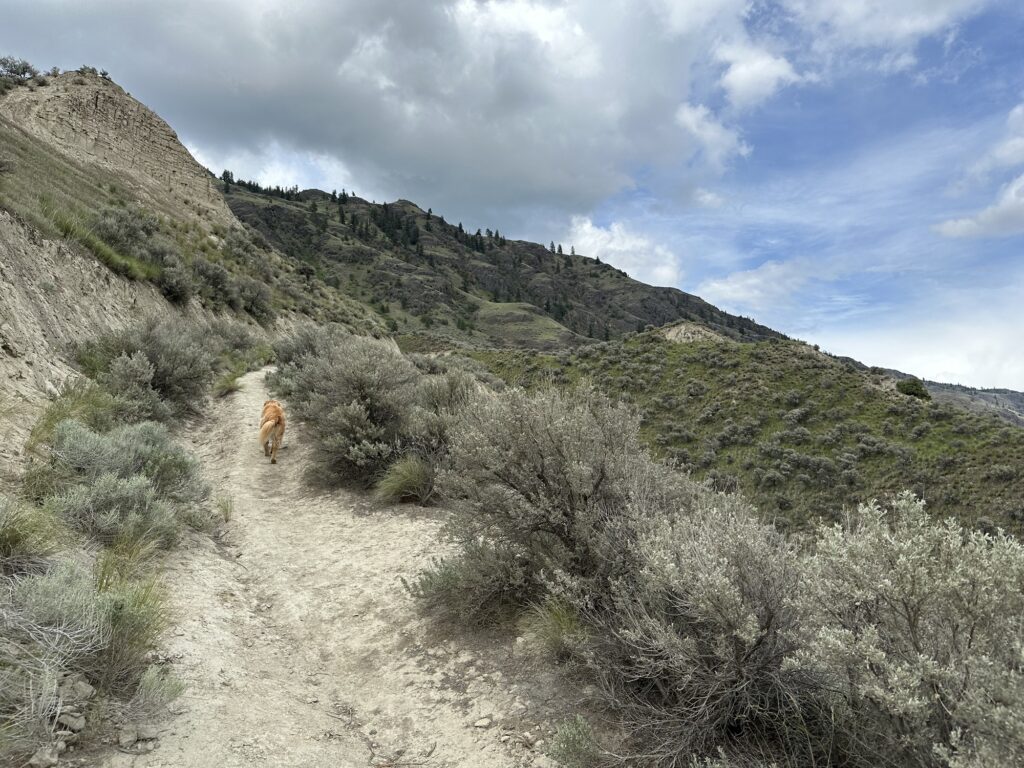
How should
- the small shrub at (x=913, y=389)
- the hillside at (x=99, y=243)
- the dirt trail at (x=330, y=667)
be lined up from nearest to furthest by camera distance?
the dirt trail at (x=330, y=667), the hillside at (x=99, y=243), the small shrub at (x=913, y=389)

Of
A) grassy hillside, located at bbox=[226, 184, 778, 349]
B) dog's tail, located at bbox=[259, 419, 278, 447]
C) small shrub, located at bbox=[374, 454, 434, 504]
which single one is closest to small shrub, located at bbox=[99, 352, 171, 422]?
dog's tail, located at bbox=[259, 419, 278, 447]

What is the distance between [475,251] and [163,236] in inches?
5508

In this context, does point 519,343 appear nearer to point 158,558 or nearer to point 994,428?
point 994,428

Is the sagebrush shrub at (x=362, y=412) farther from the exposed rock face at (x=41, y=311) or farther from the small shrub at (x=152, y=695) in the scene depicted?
the small shrub at (x=152, y=695)

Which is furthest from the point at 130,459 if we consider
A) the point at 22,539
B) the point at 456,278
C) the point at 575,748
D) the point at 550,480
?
the point at 456,278

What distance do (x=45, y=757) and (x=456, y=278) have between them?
130 meters

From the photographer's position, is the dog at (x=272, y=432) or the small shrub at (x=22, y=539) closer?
the small shrub at (x=22, y=539)

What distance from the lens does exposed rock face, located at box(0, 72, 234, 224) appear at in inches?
961

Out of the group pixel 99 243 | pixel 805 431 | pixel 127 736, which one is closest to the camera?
pixel 127 736

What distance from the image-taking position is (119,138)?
27688 millimetres

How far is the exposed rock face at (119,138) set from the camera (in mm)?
24406

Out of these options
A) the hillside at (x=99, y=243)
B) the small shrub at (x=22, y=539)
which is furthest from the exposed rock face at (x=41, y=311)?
the small shrub at (x=22, y=539)

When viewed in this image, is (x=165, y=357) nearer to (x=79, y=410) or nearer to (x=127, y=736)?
(x=79, y=410)

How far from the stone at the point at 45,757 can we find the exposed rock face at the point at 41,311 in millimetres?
3239
